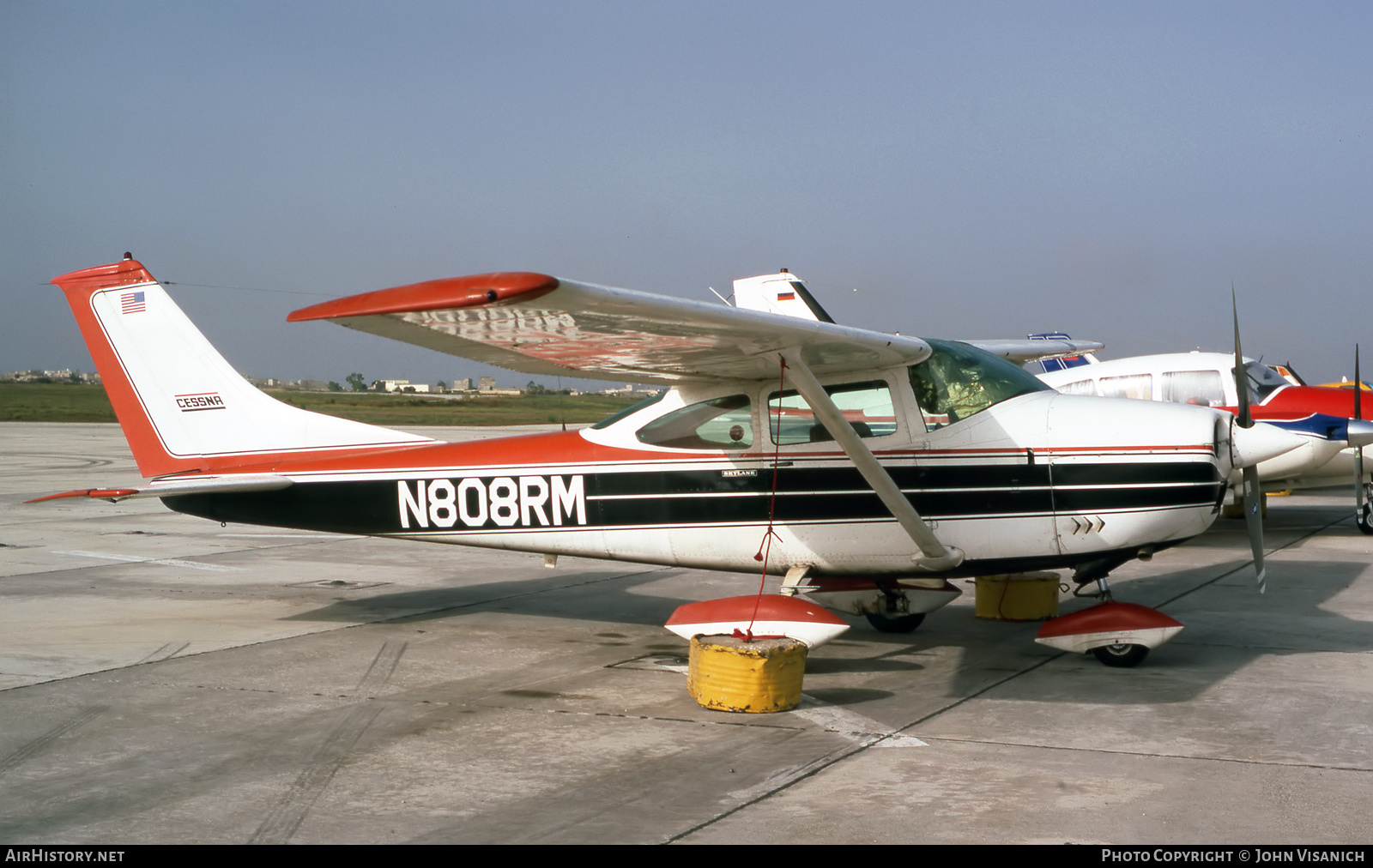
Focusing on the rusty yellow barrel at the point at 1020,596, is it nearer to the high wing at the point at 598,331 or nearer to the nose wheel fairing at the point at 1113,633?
the nose wheel fairing at the point at 1113,633

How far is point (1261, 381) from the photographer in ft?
46.7

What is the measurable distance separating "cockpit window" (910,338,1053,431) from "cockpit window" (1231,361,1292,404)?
328 inches

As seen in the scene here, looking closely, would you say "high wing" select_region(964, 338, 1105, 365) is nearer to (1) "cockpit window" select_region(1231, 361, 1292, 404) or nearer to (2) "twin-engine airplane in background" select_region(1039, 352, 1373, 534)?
(2) "twin-engine airplane in background" select_region(1039, 352, 1373, 534)

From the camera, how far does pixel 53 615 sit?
8.91 metres

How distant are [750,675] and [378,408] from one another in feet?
216

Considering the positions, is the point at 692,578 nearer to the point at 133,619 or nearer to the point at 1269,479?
the point at 133,619

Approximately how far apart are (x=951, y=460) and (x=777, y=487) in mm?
1148

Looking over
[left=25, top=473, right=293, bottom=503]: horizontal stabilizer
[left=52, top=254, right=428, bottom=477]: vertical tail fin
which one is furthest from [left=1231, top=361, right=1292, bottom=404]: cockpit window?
[left=25, top=473, right=293, bottom=503]: horizontal stabilizer

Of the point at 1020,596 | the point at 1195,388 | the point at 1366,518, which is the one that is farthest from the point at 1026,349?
the point at 1020,596

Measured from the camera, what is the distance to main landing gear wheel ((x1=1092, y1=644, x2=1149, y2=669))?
276 inches

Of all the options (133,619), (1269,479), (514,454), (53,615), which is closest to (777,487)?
(514,454)

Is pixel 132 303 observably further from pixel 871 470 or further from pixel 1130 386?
pixel 1130 386

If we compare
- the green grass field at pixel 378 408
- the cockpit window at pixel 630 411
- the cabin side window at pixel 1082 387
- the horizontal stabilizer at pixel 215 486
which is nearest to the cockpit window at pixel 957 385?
the cockpit window at pixel 630 411

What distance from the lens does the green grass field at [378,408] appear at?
57.0m
